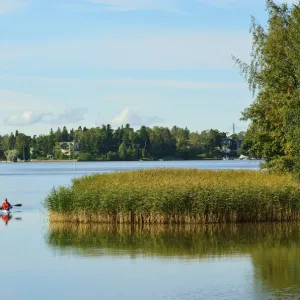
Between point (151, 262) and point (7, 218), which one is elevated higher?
point (7, 218)

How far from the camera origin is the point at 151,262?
2825 centimetres

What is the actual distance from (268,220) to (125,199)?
7577mm

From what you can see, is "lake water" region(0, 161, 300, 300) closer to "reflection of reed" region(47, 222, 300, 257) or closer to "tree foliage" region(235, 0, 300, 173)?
"reflection of reed" region(47, 222, 300, 257)

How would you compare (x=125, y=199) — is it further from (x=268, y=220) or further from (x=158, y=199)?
(x=268, y=220)

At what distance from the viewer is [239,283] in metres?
23.8

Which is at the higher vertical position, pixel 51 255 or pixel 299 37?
pixel 299 37

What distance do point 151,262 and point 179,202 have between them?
9.32m

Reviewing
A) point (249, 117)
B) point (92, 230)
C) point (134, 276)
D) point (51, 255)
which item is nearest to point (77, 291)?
Answer: point (134, 276)

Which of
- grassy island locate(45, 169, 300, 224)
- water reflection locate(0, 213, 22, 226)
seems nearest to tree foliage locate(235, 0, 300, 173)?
grassy island locate(45, 169, 300, 224)

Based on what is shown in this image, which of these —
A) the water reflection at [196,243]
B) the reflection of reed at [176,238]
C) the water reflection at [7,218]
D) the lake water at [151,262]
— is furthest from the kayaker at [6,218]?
the reflection of reed at [176,238]

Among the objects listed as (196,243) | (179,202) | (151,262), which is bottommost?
(151,262)

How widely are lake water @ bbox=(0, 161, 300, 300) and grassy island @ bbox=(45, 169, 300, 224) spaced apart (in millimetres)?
943

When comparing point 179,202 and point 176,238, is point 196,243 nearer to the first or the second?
point 176,238

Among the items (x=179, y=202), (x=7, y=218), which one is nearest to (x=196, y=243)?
(x=179, y=202)
